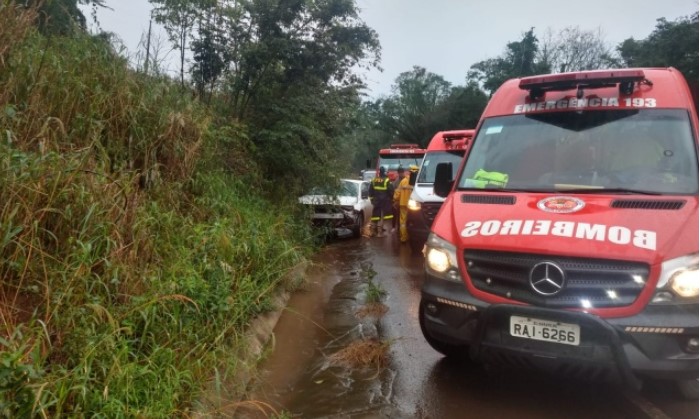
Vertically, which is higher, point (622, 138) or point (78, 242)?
point (622, 138)

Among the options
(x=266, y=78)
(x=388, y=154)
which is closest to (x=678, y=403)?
(x=266, y=78)

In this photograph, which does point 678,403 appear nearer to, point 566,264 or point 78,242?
point 566,264

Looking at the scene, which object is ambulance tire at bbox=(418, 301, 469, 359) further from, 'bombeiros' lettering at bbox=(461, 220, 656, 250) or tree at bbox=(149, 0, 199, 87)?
tree at bbox=(149, 0, 199, 87)

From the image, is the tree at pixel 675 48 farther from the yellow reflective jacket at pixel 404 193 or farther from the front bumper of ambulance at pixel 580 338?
the front bumper of ambulance at pixel 580 338

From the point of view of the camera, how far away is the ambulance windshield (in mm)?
3693

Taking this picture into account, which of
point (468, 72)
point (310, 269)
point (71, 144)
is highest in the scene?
point (468, 72)

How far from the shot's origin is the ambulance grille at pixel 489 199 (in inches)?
149

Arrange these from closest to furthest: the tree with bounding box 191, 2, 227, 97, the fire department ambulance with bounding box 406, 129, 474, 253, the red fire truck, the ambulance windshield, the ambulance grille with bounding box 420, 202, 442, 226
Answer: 1. the ambulance windshield
2. the ambulance grille with bounding box 420, 202, 442, 226
3. the fire department ambulance with bounding box 406, 129, 474, 253
4. the tree with bounding box 191, 2, 227, 97
5. the red fire truck

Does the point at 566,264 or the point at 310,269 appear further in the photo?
the point at 310,269

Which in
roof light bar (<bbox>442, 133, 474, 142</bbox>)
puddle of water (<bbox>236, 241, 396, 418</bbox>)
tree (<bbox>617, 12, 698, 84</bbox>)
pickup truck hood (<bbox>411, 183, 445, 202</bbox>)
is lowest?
puddle of water (<bbox>236, 241, 396, 418</bbox>)

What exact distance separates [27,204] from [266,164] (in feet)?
19.9

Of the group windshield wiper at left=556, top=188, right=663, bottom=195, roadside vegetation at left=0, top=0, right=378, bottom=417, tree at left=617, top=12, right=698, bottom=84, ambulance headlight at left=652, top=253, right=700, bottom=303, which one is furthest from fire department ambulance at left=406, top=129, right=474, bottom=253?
tree at left=617, top=12, right=698, bottom=84

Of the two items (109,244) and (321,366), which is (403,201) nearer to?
(321,366)

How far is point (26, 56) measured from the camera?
5070 millimetres
